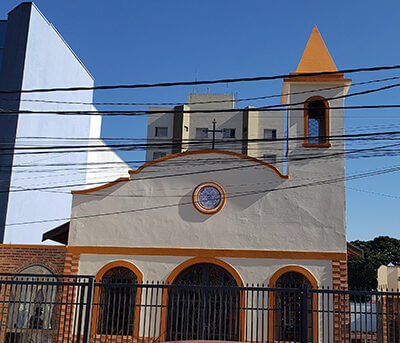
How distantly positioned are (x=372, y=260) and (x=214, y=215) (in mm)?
44013

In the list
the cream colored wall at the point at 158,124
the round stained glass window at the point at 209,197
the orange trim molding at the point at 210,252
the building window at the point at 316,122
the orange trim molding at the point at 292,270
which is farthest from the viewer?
the cream colored wall at the point at 158,124

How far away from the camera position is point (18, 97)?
25.9 meters

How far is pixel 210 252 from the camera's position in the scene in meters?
15.1

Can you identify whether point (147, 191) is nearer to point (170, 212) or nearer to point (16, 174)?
point (170, 212)

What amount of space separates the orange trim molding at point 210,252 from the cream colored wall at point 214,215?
0.14 metres

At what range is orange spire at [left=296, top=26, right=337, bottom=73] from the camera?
1708 centimetres

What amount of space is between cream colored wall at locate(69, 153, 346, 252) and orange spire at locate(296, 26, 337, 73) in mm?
3907

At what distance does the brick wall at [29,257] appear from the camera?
16000 millimetres

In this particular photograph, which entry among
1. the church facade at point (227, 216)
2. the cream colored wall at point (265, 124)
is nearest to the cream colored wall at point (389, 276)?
the cream colored wall at point (265, 124)

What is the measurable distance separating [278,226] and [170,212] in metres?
3.22

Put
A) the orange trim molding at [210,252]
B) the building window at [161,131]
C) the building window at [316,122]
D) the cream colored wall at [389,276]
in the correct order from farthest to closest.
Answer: the building window at [161,131]
the cream colored wall at [389,276]
the building window at [316,122]
the orange trim molding at [210,252]

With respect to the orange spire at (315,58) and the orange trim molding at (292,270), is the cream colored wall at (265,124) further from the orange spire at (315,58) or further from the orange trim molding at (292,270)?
the orange trim molding at (292,270)

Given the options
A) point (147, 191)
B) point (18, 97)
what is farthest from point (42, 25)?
point (147, 191)

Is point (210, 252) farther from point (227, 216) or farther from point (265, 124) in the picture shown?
point (265, 124)
